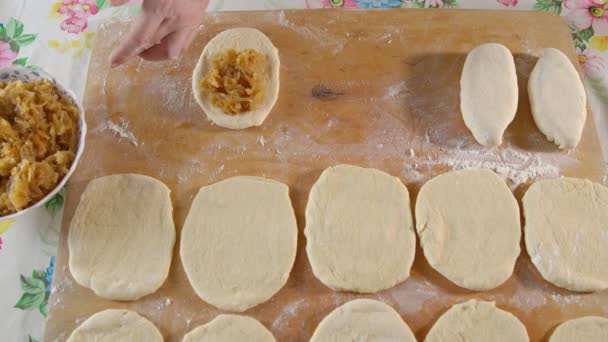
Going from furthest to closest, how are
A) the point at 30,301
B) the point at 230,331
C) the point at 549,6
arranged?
the point at 549,6 → the point at 30,301 → the point at 230,331

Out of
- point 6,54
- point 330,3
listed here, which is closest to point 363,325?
point 330,3

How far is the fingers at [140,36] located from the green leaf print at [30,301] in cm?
81

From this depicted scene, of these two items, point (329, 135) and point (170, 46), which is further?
point (329, 135)

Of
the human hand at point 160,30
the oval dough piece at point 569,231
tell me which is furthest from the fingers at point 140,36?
the oval dough piece at point 569,231

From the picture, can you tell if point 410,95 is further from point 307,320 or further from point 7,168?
point 7,168

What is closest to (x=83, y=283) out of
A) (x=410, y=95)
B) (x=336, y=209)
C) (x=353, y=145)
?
(x=336, y=209)

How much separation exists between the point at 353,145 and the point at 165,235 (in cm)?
74

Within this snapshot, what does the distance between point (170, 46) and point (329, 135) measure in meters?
0.65

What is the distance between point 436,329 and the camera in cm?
143

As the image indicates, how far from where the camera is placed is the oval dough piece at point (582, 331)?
1413mm

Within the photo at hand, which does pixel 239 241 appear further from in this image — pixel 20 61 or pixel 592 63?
pixel 592 63

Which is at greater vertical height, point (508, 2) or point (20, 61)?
point (508, 2)

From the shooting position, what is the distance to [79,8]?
210 cm

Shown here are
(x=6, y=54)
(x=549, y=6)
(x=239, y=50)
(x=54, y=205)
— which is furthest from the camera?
(x=549, y=6)
